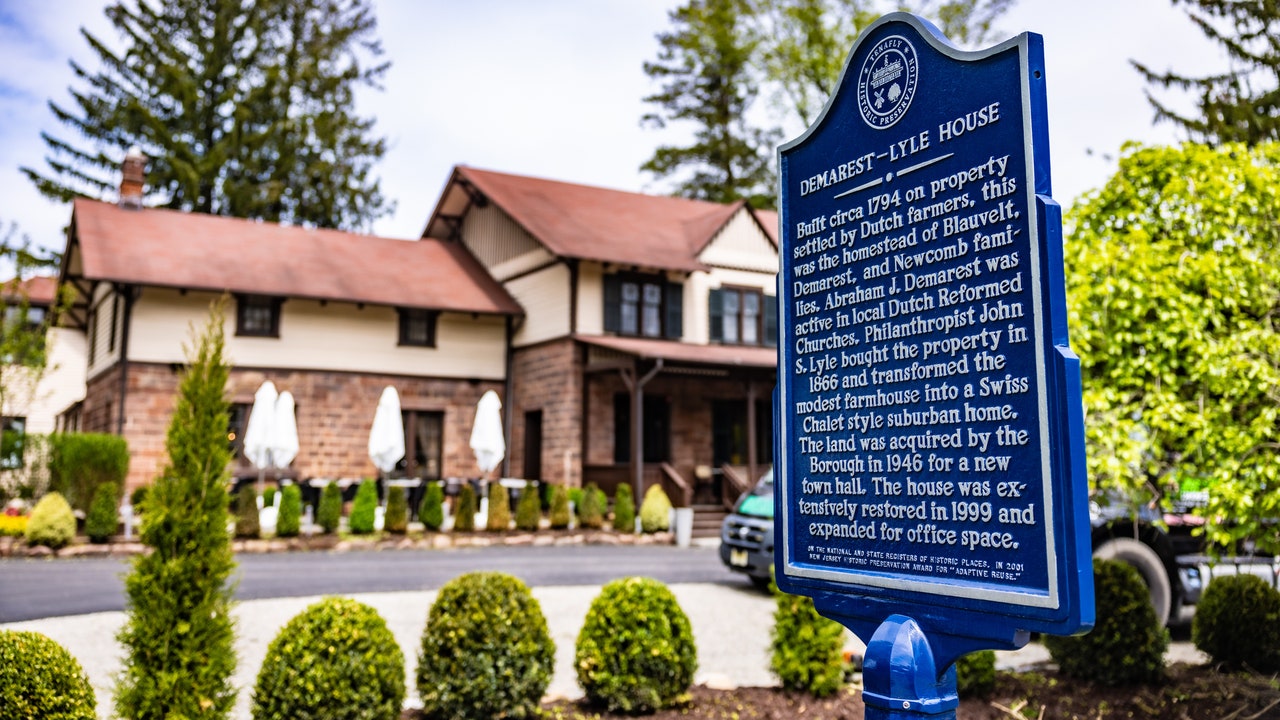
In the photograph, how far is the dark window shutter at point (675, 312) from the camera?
82.7 ft

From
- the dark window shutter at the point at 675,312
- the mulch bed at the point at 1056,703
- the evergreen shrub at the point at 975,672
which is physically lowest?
the mulch bed at the point at 1056,703

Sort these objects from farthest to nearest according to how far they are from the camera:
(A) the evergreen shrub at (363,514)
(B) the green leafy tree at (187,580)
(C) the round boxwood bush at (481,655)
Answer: (A) the evergreen shrub at (363,514) < (C) the round boxwood bush at (481,655) < (B) the green leafy tree at (187,580)

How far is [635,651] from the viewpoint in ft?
19.3

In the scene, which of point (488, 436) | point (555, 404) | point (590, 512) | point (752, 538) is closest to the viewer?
point (752, 538)

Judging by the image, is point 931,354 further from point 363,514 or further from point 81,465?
point 81,465

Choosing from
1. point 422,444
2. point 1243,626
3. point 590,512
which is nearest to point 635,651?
point 1243,626

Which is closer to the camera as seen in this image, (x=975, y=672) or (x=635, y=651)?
(x=635, y=651)

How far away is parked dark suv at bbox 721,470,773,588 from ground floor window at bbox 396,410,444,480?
13288mm

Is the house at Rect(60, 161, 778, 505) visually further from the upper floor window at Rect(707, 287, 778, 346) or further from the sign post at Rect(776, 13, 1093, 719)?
the sign post at Rect(776, 13, 1093, 719)

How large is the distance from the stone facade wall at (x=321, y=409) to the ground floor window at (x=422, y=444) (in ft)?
0.78

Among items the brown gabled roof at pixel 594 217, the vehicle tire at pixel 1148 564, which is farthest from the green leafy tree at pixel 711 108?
the vehicle tire at pixel 1148 564

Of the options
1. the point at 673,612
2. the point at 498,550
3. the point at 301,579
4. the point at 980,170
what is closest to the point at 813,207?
the point at 980,170

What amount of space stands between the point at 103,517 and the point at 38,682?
41.9 feet

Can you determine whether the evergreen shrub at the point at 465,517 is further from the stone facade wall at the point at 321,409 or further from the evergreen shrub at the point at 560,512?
the stone facade wall at the point at 321,409
